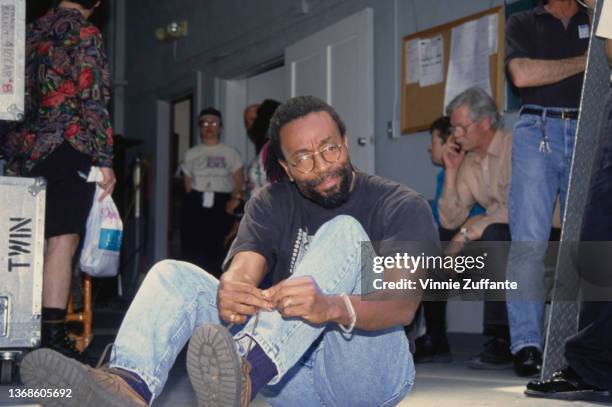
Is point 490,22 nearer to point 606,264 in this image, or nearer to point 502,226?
point 502,226

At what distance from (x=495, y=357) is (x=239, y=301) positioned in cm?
237

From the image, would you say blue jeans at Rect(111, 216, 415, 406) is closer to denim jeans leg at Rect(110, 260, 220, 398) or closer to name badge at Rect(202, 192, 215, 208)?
denim jeans leg at Rect(110, 260, 220, 398)

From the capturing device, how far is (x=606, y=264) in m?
2.85

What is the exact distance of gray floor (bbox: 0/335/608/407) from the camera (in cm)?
293

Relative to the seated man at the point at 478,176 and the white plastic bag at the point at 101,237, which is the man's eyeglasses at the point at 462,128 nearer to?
the seated man at the point at 478,176

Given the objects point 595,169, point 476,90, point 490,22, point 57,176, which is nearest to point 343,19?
point 490,22

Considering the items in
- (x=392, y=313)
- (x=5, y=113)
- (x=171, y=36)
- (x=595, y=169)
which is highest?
(x=171, y=36)

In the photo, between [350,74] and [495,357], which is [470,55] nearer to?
[350,74]

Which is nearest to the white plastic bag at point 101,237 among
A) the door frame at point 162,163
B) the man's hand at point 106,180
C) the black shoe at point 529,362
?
the man's hand at point 106,180

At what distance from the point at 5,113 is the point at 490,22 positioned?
293 cm

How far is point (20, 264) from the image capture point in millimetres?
3445

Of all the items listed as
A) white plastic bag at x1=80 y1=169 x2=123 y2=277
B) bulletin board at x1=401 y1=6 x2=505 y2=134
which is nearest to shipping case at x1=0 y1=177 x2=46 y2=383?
white plastic bag at x1=80 y1=169 x2=123 y2=277

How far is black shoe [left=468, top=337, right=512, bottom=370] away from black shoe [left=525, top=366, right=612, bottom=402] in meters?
1.07

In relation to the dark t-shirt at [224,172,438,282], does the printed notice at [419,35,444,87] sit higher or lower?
higher
